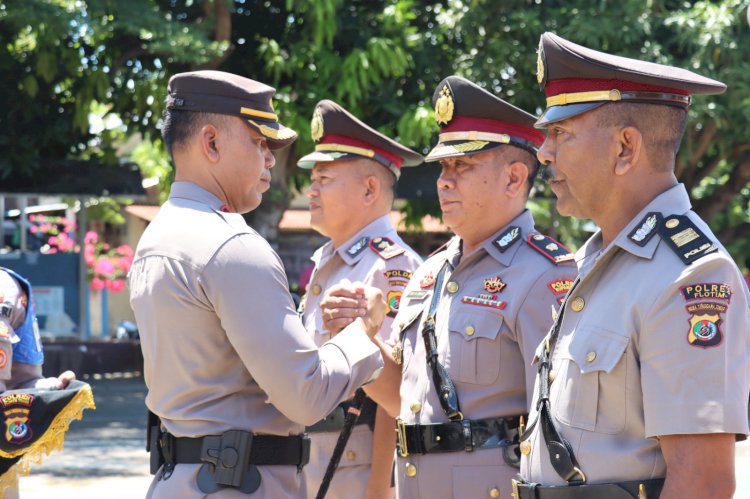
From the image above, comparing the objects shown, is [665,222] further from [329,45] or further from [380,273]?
[329,45]

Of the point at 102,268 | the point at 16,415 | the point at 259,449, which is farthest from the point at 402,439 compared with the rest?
the point at 102,268

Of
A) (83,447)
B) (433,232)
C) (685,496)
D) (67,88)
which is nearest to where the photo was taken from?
(685,496)

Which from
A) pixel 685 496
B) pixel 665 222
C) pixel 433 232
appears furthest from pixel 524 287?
pixel 433 232

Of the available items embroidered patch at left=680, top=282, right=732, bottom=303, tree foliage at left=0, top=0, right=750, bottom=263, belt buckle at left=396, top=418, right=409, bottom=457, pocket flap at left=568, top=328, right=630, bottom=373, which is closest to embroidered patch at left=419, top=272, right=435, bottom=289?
belt buckle at left=396, top=418, right=409, bottom=457

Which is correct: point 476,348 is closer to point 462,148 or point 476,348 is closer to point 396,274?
point 462,148

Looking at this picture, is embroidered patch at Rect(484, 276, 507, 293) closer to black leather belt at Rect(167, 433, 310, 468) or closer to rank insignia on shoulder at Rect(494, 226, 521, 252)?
rank insignia on shoulder at Rect(494, 226, 521, 252)

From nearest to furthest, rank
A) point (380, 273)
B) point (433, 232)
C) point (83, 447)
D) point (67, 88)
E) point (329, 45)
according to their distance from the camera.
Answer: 1. point (380, 273)
2. point (83, 447)
3. point (329, 45)
4. point (67, 88)
5. point (433, 232)

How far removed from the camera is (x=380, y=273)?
4539 mm

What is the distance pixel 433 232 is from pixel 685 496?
17.2m

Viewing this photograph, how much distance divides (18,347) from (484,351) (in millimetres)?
2335

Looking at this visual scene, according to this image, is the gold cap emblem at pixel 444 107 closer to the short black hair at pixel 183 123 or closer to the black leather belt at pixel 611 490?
the short black hair at pixel 183 123

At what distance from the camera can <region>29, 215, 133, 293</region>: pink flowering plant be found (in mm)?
14711

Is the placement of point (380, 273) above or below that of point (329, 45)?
below

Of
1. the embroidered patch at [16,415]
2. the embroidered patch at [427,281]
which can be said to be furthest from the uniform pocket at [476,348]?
the embroidered patch at [16,415]
